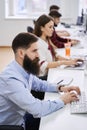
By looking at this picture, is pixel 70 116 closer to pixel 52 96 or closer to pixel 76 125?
pixel 76 125

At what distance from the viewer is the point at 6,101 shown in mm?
1819

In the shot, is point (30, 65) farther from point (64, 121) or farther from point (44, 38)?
point (44, 38)

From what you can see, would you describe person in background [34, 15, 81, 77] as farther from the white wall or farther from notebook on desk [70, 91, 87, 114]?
the white wall

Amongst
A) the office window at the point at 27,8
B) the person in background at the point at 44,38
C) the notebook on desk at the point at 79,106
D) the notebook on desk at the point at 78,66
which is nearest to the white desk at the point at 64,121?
the notebook on desk at the point at 79,106

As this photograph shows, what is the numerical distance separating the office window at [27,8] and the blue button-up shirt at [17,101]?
16.1 ft

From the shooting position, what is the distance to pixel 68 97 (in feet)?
6.42

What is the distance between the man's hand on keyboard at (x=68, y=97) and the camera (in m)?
1.95

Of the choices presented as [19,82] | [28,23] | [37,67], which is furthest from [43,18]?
[28,23]

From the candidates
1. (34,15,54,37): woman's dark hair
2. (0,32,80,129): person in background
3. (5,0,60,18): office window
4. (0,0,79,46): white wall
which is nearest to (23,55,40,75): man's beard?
(0,32,80,129): person in background

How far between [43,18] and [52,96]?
117cm

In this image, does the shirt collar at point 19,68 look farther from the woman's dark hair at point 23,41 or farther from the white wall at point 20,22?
the white wall at point 20,22

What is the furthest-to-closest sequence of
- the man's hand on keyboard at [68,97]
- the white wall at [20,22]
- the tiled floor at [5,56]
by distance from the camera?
the white wall at [20,22] < the tiled floor at [5,56] < the man's hand on keyboard at [68,97]

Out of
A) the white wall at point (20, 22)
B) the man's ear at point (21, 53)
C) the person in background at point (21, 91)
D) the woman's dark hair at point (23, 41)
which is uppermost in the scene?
the woman's dark hair at point (23, 41)

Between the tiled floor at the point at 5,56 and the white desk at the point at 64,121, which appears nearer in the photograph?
the white desk at the point at 64,121
